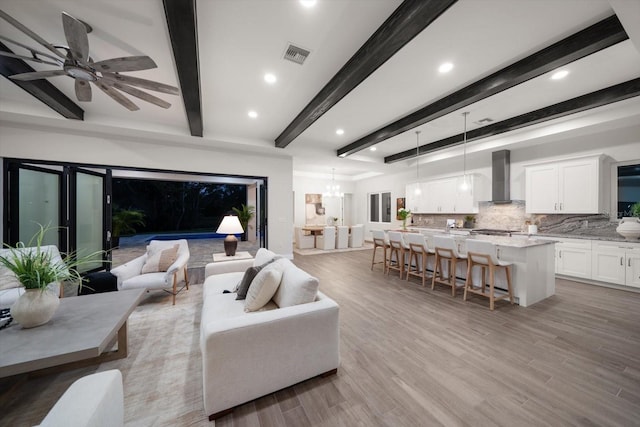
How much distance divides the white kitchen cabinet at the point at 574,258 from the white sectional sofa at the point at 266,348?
4811mm

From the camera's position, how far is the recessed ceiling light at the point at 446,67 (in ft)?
8.96

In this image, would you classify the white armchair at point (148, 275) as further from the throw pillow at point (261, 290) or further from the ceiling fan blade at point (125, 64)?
the ceiling fan blade at point (125, 64)

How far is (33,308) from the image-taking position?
1625 millimetres

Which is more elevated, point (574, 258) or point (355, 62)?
point (355, 62)

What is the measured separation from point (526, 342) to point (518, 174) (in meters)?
4.66

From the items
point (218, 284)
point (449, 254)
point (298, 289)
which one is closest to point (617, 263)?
point (449, 254)

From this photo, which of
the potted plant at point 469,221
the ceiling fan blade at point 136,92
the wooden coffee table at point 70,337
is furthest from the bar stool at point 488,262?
the ceiling fan blade at point 136,92

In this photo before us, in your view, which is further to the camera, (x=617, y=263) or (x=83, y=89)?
(x=617, y=263)

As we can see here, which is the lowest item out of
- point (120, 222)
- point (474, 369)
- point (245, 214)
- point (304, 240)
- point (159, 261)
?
point (474, 369)

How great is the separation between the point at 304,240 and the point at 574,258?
6538 mm

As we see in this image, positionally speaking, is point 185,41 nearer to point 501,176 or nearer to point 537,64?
point 537,64

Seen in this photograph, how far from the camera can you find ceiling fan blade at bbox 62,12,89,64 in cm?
161

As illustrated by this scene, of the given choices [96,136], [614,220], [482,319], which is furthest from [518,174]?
[96,136]

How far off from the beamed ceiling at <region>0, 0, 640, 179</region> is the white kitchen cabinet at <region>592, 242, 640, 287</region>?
6.76 ft
